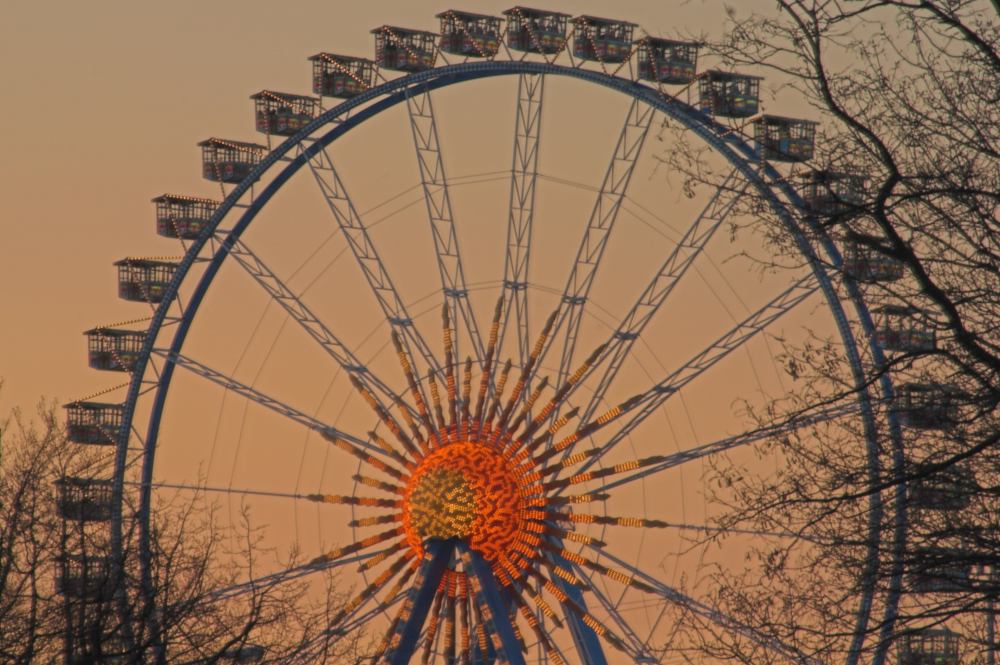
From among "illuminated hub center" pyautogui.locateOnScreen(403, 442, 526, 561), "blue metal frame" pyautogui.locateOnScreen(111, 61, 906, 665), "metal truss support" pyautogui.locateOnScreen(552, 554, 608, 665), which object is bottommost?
"metal truss support" pyautogui.locateOnScreen(552, 554, 608, 665)

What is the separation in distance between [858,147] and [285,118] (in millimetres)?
23450

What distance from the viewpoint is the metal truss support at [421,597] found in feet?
103

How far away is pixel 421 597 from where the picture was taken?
103 feet

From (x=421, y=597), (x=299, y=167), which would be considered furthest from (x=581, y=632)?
(x=299, y=167)

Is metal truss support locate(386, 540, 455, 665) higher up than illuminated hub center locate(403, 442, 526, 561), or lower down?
lower down

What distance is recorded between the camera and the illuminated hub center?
31.0 metres

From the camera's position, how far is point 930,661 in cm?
2011

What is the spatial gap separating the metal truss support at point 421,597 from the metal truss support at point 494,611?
0.41 metres

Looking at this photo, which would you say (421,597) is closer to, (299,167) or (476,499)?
(476,499)

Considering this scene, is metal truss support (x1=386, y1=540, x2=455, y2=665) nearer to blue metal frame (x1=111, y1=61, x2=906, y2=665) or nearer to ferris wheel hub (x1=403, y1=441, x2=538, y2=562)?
ferris wheel hub (x1=403, y1=441, x2=538, y2=562)

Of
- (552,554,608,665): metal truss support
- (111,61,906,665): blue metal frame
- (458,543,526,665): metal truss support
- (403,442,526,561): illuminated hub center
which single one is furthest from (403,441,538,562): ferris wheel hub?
(111,61,906,665): blue metal frame

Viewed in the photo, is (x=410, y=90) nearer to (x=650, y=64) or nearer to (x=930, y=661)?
(x=650, y=64)

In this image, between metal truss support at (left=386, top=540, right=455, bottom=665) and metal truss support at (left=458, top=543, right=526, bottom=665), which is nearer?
metal truss support at (left=458, top=543, right=526, bottom=665)

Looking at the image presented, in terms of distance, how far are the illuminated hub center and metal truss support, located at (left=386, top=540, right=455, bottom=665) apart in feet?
1.08
